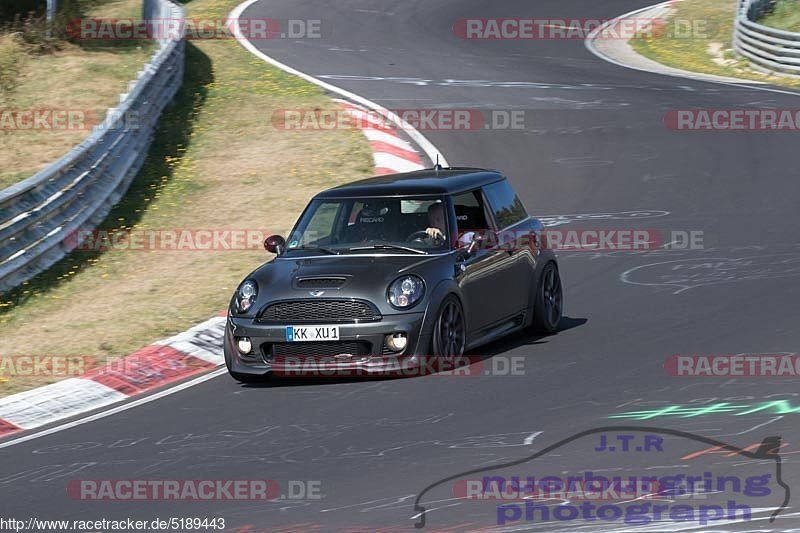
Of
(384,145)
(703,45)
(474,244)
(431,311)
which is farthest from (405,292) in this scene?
(703,45)

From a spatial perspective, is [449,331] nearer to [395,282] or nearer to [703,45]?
[395,282]

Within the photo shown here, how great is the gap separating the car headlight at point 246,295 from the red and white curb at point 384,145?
7540 mm

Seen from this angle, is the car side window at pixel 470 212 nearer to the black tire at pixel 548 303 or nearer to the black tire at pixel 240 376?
the black tire at pixel 548 303

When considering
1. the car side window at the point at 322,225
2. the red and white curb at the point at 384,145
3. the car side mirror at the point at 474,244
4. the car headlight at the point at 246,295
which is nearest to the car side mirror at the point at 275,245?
the car side window at the point at 322,225

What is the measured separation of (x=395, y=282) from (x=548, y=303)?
2.12 m

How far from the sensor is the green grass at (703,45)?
96.0 ft

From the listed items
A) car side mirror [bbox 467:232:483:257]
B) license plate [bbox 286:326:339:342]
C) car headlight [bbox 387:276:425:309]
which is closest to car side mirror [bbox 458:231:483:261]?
car side mirror [bbox 467:232:483:257]

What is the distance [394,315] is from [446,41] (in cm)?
2329

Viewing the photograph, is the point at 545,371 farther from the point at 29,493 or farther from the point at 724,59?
the point at 724,59

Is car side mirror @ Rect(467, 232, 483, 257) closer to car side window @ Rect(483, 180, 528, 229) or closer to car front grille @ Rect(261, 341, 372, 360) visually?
car side window @ Rect(483, 180, 528, 229)

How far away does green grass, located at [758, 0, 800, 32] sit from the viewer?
32500 millimetres

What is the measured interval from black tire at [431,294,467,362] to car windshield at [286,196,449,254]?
549mm

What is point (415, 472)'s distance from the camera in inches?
288

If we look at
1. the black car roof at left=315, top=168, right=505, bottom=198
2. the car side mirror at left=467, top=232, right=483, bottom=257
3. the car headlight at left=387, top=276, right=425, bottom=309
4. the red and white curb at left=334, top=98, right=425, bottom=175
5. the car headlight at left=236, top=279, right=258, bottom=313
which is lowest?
the red and white curb at left=334, top=98, right=425, bottom=175
